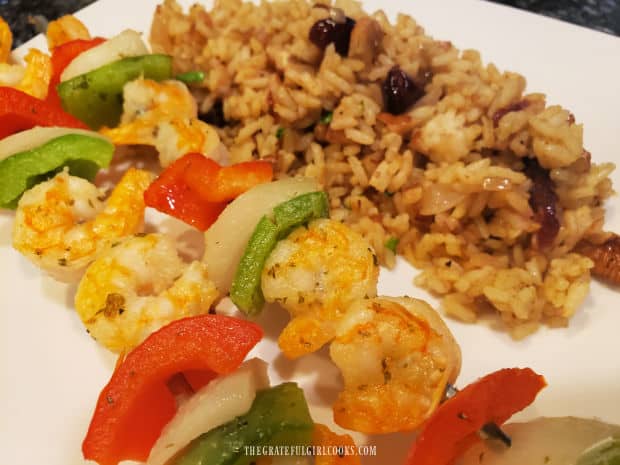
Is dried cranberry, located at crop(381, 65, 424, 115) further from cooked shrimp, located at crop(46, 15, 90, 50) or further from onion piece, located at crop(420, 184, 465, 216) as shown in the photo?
cooked shrimp, located at crop(46, 15, 90, 50)

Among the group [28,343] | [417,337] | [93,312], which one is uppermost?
[417,337]

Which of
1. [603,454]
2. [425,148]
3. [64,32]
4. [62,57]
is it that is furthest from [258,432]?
[64,32]

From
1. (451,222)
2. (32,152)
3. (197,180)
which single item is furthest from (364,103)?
(32,152)

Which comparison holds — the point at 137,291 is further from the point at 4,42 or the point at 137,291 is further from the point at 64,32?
the point at 4,42

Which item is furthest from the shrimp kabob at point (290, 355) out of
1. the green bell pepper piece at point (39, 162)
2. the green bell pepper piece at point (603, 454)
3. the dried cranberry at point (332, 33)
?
the dried cranberry at point (332, 33)

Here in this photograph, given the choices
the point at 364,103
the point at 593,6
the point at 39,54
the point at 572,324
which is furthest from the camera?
the point at 593,6

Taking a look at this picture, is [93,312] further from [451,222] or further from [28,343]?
[451,222]

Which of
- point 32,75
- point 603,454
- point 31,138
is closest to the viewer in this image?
point 603,454
